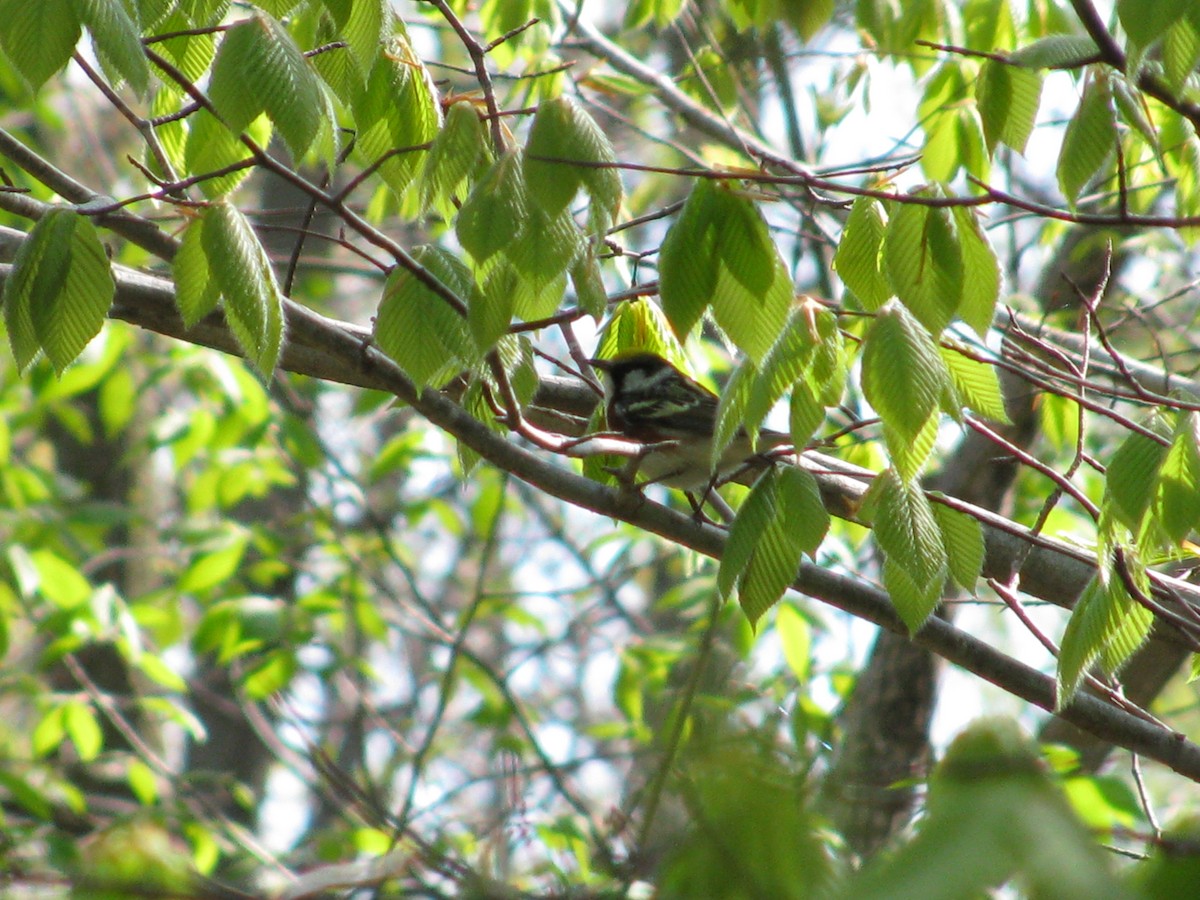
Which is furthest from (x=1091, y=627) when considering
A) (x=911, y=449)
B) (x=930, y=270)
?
(x=930, y=270)

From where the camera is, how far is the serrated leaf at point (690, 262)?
7.86ft

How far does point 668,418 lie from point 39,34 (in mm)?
2903

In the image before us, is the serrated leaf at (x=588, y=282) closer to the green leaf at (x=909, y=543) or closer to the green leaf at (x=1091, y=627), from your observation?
the green leaf at (x=909, y=543)

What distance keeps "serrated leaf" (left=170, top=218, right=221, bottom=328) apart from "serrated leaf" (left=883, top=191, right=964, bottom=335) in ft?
4.93

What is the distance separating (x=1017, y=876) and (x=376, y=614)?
23.6ft

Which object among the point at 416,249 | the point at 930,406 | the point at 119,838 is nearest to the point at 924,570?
the point at 930,406

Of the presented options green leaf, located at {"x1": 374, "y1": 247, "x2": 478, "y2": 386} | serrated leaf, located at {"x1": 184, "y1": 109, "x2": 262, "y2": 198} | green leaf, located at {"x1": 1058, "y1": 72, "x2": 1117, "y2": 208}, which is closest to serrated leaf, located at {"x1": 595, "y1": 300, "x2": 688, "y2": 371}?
green leaf, located at {"x1": 374, "y1": 247, "x2": 478, "y2": 386}

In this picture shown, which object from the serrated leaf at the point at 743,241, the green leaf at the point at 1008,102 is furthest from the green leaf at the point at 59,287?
the green leaf at the point at 1008,102

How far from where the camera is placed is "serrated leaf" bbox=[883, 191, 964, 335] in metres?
2.43

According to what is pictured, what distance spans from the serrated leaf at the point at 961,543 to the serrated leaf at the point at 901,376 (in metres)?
0.66

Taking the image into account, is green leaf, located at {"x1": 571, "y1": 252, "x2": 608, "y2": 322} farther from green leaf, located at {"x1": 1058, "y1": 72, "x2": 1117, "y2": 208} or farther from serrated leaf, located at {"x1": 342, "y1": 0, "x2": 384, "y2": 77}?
green leaf, located at {"x1": 1058, "y1": 72, "x2": 1117, "y2": 208}

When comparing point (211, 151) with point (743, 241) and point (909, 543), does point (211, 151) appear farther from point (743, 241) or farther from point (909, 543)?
point (909, 543)

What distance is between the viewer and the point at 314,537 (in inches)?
329

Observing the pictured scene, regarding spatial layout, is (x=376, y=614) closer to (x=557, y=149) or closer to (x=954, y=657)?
(x=954, y=657)
